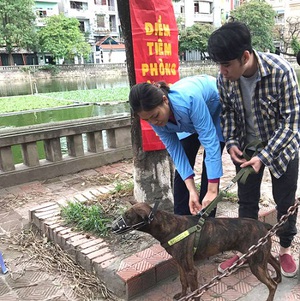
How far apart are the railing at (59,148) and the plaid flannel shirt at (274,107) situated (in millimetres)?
3402

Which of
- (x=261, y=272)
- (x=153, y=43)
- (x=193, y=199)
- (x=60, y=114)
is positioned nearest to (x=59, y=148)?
(x=153, y=43)

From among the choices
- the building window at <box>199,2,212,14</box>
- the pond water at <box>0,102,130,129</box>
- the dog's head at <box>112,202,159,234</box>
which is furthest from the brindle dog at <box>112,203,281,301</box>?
the building window at <box>199,2,212,14</box>

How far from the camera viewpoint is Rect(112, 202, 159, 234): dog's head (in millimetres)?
2121

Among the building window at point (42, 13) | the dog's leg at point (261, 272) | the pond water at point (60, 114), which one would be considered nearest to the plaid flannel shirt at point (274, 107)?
the dog's leg at point (261, 272)

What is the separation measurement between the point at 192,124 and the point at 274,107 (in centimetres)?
54

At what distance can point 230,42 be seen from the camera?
1957mm

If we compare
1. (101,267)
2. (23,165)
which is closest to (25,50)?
(23,165)

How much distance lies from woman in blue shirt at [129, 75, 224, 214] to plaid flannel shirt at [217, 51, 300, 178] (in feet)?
0.72

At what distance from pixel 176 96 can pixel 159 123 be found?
22 cm

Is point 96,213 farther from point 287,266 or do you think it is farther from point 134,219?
point 287,266

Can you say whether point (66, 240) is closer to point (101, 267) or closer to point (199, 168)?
point (101, 267)

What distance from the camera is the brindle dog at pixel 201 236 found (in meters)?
2.23

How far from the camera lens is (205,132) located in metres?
2.36

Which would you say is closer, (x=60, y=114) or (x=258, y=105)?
(x=258, y=105)
